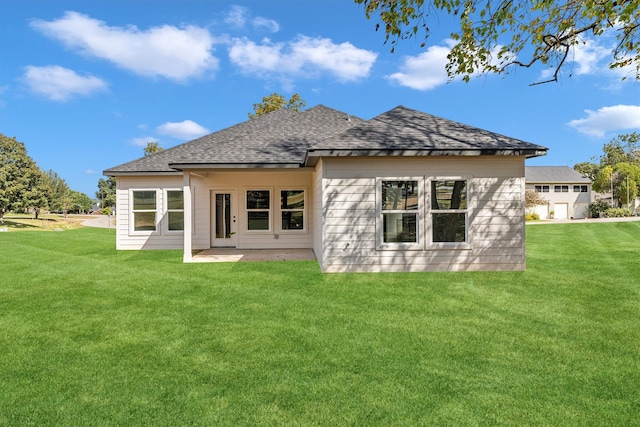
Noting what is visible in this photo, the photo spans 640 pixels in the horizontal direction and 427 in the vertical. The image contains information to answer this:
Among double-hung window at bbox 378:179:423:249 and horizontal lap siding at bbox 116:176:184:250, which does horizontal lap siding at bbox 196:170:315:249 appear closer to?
horizontal lap siding at bbox 116:176:184:250

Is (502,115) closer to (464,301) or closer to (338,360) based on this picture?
(464,301)

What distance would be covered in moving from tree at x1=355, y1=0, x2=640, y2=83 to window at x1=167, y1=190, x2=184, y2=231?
8.88 meters

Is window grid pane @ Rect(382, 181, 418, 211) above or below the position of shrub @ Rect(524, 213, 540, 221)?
above

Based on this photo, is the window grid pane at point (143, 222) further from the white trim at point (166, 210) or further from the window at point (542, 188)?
the window at point (542, 188)

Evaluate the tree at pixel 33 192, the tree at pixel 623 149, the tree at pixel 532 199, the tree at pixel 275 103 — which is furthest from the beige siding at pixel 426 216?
the tree at pixel 623 149

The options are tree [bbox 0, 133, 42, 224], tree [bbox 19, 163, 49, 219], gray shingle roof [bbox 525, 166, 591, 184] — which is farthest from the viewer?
gray shingle roof [bbox 525, 166, 591, 184]

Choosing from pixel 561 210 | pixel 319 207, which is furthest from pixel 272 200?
pixel 561 210

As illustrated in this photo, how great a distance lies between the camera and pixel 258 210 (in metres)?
12.3

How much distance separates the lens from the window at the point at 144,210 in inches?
490

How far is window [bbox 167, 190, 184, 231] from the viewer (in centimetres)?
1247

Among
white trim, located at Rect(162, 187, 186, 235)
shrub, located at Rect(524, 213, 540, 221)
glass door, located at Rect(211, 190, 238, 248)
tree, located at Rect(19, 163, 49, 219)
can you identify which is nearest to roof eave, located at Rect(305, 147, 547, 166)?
glass door, located at Rect(211, 190, 238, 248)

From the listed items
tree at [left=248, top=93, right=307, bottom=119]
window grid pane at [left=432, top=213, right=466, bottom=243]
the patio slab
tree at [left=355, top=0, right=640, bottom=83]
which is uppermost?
tree at [left=248, top=93, right=307, bottom=119]

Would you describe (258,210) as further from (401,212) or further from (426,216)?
(426,216)

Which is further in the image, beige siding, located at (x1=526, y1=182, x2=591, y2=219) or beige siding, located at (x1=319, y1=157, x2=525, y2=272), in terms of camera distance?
beige siding, located at (x1=526, y1=182, x2=591, y2=219)
